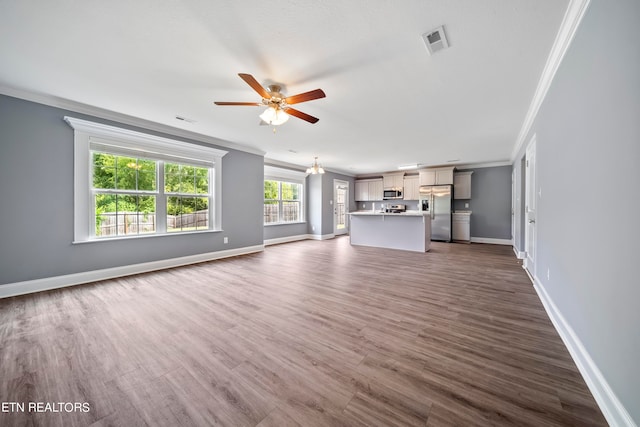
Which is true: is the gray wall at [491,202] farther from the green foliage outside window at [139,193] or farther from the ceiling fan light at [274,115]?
the green foliage outside window at [139,193]

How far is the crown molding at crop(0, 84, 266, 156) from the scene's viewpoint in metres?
2.99

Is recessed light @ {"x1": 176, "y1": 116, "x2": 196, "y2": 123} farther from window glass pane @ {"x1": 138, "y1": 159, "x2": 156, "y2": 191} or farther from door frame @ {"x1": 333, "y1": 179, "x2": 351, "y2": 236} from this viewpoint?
door frame @ {"x1": 333, "y1": 179, "x2": 351, "y2": 236}

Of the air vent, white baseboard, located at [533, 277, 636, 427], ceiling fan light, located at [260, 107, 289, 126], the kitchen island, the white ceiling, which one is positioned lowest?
white baseboard, located at [533, 277, 636, 427]

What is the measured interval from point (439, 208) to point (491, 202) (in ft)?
5.14

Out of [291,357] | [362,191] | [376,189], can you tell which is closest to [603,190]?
[291,357]

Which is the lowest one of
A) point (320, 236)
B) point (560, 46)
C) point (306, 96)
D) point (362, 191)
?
point (320, 236)

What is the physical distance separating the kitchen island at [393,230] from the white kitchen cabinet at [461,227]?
5.88ft

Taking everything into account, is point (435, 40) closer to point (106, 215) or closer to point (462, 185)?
point (106, 215)

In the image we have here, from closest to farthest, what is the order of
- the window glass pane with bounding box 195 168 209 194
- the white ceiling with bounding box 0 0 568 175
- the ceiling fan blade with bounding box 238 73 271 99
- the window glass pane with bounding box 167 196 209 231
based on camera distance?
1. the white ceiling with bounding box 0 0 568 175
2. the ceiling fan blade with bounding box 238 73 271 99
3. the window glass pane with bounding box 167 196 209 231
4. the window glass pane with bounding box 195 168 209 194

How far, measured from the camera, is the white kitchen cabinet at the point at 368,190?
9602mm

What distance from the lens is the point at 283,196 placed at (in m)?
7.60

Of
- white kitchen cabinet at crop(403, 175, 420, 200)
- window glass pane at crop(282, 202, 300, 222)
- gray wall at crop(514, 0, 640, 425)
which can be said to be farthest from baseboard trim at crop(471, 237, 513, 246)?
gray wall at crop(514, 0, 640, 425)

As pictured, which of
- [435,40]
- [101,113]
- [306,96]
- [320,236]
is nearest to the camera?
[435,40]

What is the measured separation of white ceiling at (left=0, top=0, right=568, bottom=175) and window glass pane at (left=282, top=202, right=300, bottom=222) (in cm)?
402
